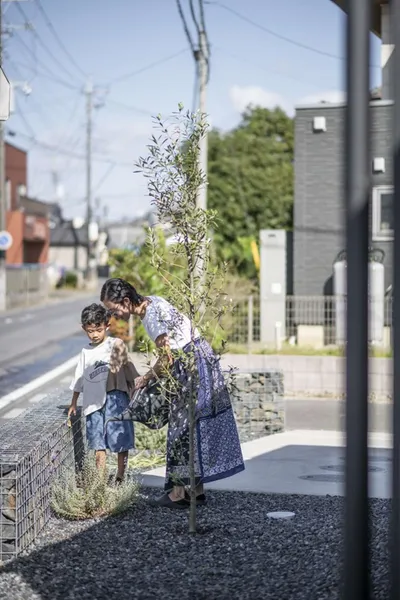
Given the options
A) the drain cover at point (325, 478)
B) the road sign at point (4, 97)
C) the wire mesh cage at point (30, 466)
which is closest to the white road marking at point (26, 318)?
the drain cover at point (325, 478)

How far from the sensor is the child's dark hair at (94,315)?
7121 mm

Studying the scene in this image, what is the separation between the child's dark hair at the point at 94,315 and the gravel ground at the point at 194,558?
4.14ft

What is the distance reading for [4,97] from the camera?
5.76 meters

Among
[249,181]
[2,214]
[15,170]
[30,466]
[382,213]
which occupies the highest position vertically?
[15,170]

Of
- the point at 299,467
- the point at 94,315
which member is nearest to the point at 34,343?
the point at 299,467

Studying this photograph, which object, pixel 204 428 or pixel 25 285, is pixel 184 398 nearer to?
pixel 204 428

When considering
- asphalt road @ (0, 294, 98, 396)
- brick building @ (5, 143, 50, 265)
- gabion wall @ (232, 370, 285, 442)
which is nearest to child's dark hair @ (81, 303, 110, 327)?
gabion wall @ (232, 370, 285, 442)

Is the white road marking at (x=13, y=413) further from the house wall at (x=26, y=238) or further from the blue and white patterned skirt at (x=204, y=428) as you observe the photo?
the house wall at (x=26, y=238)

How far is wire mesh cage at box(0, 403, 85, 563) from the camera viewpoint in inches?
219

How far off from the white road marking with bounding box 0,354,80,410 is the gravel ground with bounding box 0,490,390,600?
6.77 meters

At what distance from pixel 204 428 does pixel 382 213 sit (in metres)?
11.8

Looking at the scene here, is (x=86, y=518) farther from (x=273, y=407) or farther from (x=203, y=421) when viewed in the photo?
(x=273, y=407)

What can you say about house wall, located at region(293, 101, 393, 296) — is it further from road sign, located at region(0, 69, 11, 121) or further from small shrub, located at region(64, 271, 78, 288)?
small shrub, located at region(64, 271, 78, 288)

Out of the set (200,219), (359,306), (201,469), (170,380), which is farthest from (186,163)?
(359,306)
